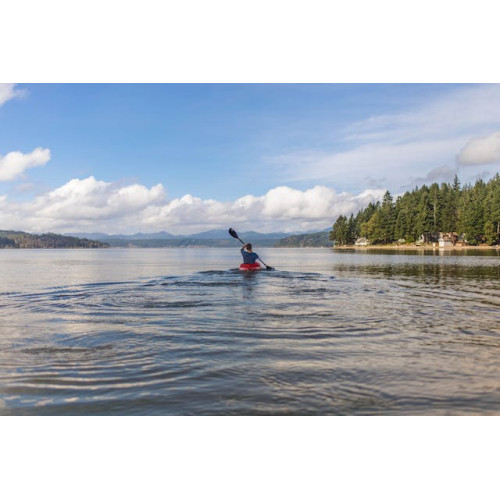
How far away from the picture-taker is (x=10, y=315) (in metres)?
15.9

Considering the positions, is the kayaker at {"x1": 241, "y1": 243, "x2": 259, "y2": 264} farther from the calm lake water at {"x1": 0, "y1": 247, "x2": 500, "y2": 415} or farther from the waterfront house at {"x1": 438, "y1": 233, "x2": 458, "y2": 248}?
the waterfront house at {"x1": 438, "y1": 233, "x2": 458, "y2": 248}

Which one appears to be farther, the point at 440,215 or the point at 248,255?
the point at 440,215

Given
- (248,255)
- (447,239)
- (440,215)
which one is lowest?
(248,255)

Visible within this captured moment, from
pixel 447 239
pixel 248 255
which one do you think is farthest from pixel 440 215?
pixel 248 255

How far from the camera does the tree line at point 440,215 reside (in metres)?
134

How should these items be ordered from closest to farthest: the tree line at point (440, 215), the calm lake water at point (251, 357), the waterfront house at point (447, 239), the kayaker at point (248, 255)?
→ the calm lake water at point (251, 357)
the kayaker at point (248, 255)
the tree line at point (440, 215)
the waterfront house at point (447, 239)

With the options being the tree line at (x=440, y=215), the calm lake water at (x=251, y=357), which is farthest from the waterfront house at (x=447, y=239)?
the calm lake water at (x=251, y=357)

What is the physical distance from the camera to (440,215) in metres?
156

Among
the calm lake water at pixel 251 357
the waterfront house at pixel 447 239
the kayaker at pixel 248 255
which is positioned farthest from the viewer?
the waterfront house at pixel 447 239

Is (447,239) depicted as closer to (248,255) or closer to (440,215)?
(440,215)

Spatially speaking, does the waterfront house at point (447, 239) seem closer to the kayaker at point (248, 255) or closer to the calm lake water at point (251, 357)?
the kayaker at point (248, 255)

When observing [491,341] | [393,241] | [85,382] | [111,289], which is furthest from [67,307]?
[393,241]
